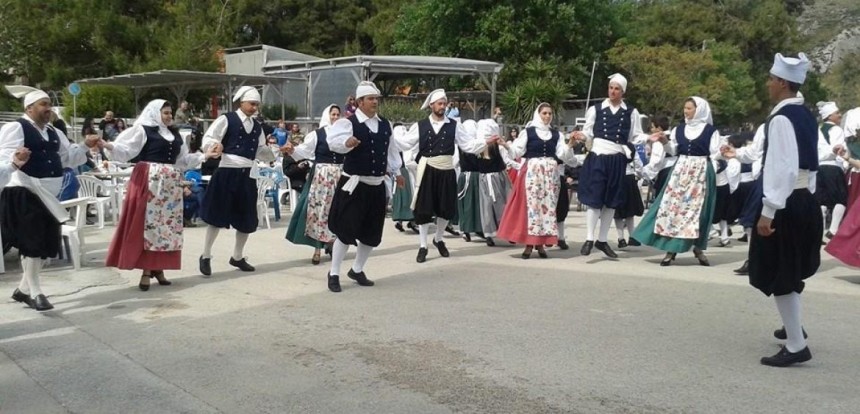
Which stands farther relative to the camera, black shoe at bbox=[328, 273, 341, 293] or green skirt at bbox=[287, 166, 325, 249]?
green skirt at bbox=[287, 166, 325, 249]

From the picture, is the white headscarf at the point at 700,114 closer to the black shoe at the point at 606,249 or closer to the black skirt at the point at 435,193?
the black shoe at the point at 606,249

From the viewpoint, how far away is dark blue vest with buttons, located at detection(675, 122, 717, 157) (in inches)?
370

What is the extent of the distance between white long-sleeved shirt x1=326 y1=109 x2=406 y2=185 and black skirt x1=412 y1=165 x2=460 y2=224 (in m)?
1.23

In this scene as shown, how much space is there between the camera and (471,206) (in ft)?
37.7

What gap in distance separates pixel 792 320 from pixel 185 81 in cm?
2251

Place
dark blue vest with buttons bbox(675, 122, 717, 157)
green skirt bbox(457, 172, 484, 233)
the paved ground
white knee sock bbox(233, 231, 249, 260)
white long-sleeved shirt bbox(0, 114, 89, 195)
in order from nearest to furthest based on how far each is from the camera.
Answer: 1. the paved ground
2. white long-sleeved shirt bbox(0, 114, 89, 195)
3. white knee sock bbox(233, 231, 249, 260)
4. dark blue vest with buttons bbox(675, 122, 717, 157)
5. green skirt bbox(457, 172, 484, 233)

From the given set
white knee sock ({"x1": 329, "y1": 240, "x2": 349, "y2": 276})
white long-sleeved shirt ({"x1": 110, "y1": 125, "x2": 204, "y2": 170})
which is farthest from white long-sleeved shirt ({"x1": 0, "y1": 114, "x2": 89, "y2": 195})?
white knee sock ({"x1": 329, "y1": 240, "x2": 349, "y2": 276})

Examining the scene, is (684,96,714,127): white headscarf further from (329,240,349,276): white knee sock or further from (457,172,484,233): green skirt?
(329,240,349,276): white knee sock

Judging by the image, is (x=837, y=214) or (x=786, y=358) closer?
(x=786, y=358)

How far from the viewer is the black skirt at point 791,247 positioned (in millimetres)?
5473

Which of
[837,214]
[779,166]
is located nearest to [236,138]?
[779,166]

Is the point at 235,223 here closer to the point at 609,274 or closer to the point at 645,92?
the point at 609,274

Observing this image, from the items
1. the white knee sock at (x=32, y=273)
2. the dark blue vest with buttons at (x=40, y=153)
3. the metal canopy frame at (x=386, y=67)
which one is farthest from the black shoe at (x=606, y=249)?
the metal canopy frame at (x=386, y=67)

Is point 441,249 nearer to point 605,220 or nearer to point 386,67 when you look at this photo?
point 605,220
